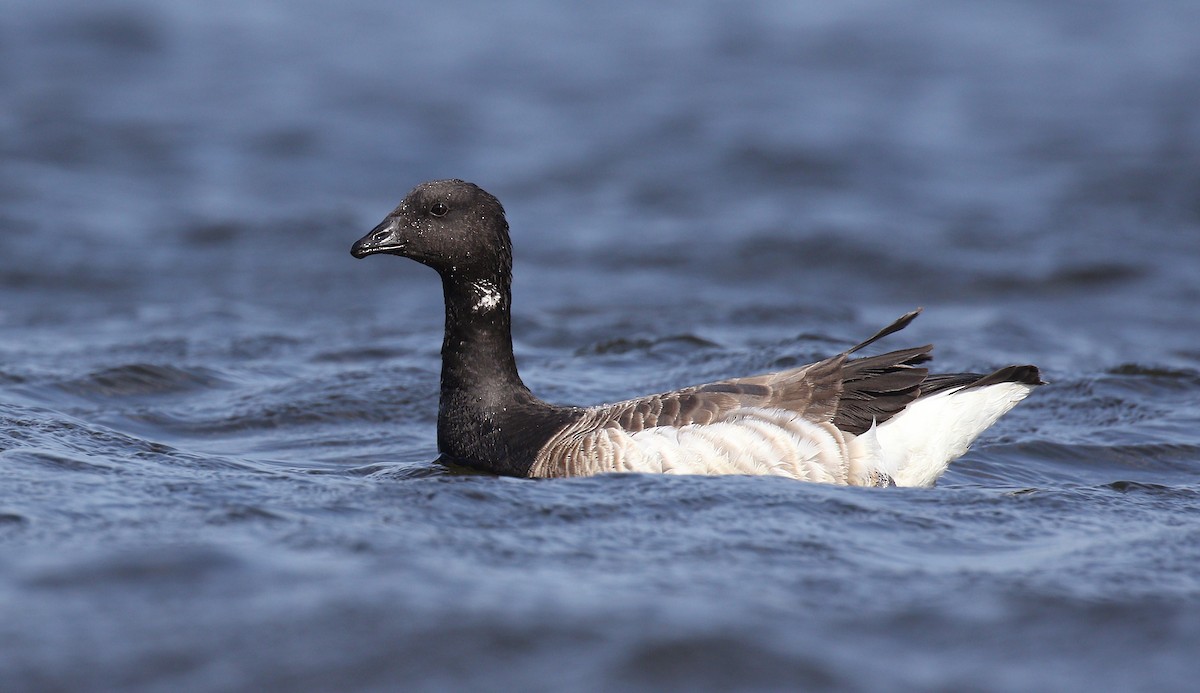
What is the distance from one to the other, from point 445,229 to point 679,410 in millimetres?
1803

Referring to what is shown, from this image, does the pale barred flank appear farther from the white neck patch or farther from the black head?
the black head

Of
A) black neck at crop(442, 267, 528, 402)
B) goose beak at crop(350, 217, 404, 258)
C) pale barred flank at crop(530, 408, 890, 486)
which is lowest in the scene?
pale barred flank at crop(530, 408, 890, 486)

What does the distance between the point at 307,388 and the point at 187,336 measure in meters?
2.23

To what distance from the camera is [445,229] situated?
7.88 metres

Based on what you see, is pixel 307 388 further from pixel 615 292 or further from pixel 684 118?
pixel 684 118

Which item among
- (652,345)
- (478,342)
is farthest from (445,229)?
(652,345)

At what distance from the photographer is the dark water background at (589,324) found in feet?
17.1

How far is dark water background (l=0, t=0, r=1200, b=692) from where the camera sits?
5199 mm

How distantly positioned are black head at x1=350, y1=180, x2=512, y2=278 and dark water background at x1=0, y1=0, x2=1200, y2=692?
125 centimetres

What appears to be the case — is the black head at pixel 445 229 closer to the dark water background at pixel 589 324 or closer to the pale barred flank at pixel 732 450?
the dark water background at pixel 589 324

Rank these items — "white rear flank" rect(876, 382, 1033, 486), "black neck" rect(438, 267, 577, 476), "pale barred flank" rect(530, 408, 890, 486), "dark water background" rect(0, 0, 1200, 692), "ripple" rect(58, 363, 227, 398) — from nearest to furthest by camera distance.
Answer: "dark water background" rect(0, 0, 1200, 692) < "pale barred flank" rect(530, 408, 890, 486) < "white rear flank" rect(876, 382, 1033, 486) < "black neck" rect(438, 267, 577, 476) < "ripple" rect(58, 363, 227, 398)

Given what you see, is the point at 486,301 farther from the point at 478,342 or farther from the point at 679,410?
the point at 679,410

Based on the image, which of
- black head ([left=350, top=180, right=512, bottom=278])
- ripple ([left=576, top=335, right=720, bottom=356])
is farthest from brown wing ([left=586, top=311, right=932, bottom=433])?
ripple ([left=576, top=335, right=720, bottom=356])

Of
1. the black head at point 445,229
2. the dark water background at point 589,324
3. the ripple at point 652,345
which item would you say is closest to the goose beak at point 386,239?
the black head at point 445,229
